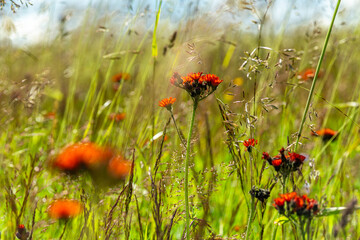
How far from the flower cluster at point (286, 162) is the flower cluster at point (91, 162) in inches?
15.5

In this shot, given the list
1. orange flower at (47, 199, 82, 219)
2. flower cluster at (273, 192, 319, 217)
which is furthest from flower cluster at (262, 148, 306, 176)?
orange flower at (47, 199, 82, 219)

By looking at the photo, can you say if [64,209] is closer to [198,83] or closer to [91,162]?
[91,162]

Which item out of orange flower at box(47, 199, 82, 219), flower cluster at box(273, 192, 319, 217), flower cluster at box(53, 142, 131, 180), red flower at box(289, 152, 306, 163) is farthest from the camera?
orange flower at box(47, 199, 82, 219)

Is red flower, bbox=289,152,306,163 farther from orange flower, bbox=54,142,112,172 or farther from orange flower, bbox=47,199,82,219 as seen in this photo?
orange flower, bbox=47,199,82,219

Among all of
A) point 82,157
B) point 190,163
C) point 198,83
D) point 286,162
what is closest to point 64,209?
point 82,157

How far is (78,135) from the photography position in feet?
6.95

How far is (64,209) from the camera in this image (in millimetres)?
1341

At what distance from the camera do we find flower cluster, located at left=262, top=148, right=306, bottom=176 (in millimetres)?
893

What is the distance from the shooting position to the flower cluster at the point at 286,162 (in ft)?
2.93

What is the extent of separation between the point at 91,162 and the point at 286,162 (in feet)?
1.62

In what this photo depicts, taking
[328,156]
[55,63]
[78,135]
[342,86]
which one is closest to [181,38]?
[78,135]

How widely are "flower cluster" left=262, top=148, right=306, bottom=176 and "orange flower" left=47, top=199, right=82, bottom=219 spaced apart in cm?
69

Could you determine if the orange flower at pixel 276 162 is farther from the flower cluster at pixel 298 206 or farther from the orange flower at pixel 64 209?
the orange flower at pixel 64 209

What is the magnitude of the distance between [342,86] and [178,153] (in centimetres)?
332
